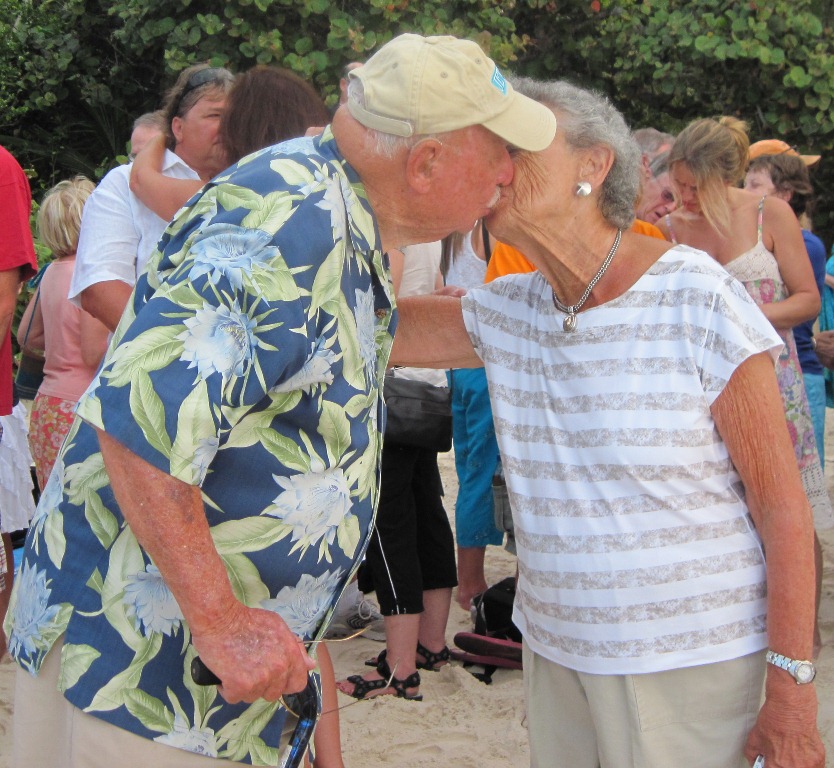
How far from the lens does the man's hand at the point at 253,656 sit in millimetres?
1509

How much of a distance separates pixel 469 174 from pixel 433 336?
604mm

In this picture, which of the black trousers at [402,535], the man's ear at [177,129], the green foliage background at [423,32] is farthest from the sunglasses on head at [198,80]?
the green foliage background at [423,32]

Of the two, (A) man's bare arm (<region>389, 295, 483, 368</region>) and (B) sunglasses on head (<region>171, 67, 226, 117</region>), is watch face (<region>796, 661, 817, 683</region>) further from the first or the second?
(B) sunglasses on head (<region>171, 67, 226, 117</region>)

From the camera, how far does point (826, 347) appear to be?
4152mm

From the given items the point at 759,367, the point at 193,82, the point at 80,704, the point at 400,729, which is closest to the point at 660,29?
the point at 193,82

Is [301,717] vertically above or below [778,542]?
below

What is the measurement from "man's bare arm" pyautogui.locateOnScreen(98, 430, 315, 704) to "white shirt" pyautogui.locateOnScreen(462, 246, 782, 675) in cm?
62

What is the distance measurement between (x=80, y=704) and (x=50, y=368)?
2801 millimetres

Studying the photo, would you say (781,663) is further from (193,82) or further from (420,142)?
(193,82)

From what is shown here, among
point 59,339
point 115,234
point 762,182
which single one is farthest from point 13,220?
point 762,182

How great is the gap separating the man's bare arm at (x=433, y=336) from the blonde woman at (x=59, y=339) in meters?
1.87

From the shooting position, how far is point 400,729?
141 inches

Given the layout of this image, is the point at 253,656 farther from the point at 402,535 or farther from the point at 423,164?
the point at 402,535

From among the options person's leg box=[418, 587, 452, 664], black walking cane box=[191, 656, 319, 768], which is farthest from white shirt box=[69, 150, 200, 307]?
black walking cane box=[191, 656, 319, 768]
